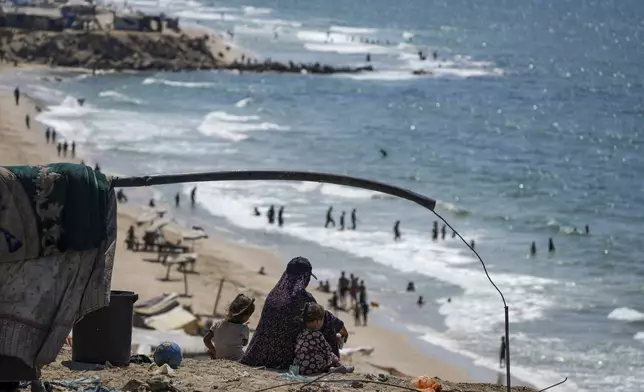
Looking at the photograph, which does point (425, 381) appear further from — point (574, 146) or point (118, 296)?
point (574, 146)

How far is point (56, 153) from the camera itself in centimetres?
4272

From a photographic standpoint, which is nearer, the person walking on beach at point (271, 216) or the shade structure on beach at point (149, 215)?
the shade structure on beach at point (149, 215)

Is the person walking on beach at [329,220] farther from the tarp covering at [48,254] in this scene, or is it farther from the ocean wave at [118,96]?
the tarp covering at [48,254]

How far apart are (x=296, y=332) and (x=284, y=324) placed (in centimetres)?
11

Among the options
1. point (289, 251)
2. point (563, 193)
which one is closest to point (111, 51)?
point (563, 193)

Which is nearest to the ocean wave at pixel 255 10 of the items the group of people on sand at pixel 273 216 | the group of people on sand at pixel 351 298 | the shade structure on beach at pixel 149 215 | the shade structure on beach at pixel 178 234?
the group of people on sand at pixel 273 216

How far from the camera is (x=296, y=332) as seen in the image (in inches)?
337

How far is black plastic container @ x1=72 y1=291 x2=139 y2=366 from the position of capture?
8.29m

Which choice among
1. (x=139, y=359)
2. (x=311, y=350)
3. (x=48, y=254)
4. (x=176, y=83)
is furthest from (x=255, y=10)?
(x=48, y=254)

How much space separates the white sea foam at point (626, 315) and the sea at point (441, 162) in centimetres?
8

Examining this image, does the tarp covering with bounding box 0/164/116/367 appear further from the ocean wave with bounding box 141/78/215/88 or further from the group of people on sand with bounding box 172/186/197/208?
Answer: the ocean wave with bounding box 141/78/215/88

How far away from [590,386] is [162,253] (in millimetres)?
11960

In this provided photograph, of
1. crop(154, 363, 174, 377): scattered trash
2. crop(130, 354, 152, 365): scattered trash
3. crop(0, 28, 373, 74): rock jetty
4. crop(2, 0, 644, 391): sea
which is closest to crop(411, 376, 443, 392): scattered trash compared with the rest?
crop(154, 363, 174, 377): scattered trash

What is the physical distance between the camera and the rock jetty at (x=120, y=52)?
2859 inches
